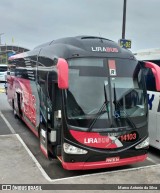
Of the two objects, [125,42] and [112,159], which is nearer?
[112,159]

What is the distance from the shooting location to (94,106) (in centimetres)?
590

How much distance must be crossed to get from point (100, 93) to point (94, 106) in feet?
1.00

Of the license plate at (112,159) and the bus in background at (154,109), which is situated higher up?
the bus in background at (154,109)

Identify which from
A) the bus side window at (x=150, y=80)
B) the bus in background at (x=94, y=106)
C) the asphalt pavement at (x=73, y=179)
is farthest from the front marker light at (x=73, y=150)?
the bus side window at (x=150, y=80)

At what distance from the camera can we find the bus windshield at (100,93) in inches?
230

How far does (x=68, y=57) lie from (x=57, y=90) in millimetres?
724

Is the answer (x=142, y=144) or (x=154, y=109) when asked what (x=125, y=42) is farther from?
(x=142, y=144)

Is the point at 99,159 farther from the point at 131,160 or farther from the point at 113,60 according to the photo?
the point at 113,60

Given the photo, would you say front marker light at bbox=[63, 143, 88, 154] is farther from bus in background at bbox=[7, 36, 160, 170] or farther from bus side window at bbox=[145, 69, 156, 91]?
bus side window at bbox=[145, 69, 156, 91]

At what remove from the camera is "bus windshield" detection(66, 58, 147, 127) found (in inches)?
230

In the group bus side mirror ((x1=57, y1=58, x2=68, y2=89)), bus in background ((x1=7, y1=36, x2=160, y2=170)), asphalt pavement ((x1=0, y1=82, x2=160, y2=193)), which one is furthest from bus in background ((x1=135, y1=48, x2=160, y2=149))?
bus side mirror ((x1=57, y1=58, x2=68, y2=89))

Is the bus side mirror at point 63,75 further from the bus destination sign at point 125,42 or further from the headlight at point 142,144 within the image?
the bus destination sign at point 125,42

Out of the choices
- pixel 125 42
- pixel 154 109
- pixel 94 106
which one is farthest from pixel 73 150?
pixel 125 42

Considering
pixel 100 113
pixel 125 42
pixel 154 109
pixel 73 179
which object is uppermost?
pixel 125 42
